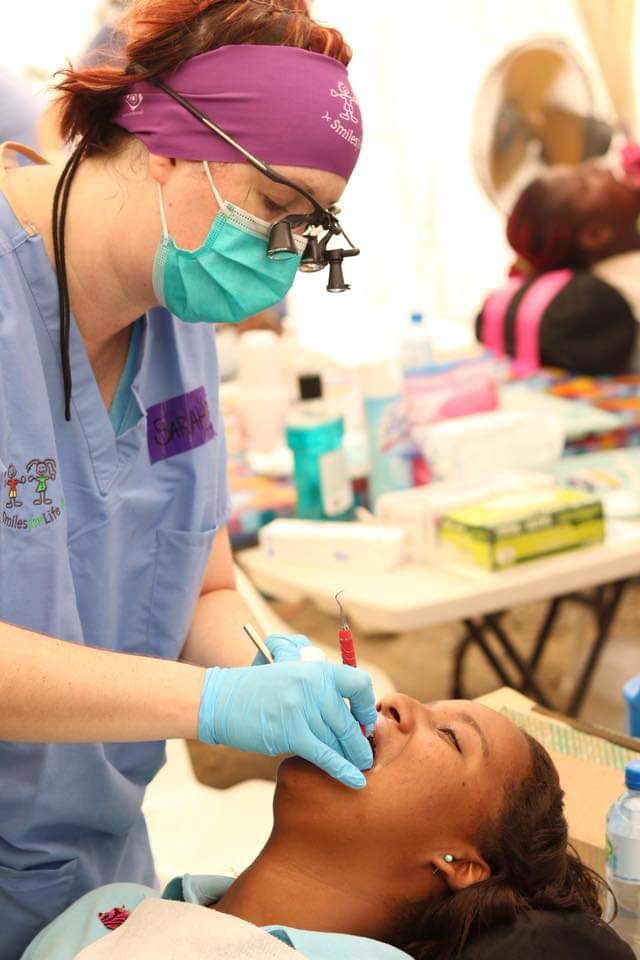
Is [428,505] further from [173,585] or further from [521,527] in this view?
[173,585]

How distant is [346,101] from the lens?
1.34m

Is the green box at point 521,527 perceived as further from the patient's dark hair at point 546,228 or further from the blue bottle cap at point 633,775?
the patient's dark hair at point 546,228

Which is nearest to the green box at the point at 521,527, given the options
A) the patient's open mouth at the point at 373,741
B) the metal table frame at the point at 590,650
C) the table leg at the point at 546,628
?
the metal table frame at the point at 590,650

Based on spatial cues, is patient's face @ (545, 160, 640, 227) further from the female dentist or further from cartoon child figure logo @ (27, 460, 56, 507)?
cartoon child figure logo @ (27, 460, 56, 507)

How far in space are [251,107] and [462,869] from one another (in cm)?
91

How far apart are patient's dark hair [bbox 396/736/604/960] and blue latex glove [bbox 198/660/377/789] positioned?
222mm

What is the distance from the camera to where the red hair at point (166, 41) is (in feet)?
4.23

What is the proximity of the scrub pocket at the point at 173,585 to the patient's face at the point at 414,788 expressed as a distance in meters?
0.32

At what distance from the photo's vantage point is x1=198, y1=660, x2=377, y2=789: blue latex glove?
A: 1.16 metres

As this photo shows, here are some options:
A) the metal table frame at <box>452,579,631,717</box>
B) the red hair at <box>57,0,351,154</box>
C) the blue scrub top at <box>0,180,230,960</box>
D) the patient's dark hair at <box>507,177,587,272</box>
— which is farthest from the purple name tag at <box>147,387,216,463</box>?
the patient's dark hair at <box>507,177,587,272</box>

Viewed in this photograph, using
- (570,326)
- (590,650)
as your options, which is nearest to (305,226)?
(590,650)

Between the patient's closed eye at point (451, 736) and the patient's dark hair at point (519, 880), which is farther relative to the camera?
the patient's closed eye at point (451, 736)

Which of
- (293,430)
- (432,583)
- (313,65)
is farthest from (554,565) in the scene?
(313,65)

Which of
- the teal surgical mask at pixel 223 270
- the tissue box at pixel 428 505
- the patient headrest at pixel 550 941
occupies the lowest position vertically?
the patient headrest at pixel 550 941
